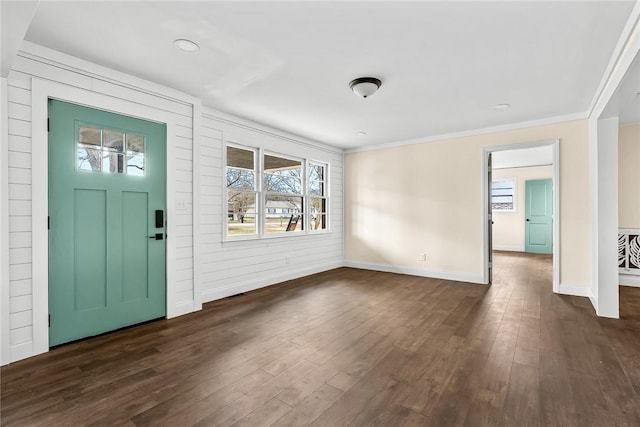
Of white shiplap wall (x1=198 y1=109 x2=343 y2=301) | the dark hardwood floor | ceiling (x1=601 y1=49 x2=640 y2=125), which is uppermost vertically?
ceiling (x1=601 y1=49 x2=640 y2=125)

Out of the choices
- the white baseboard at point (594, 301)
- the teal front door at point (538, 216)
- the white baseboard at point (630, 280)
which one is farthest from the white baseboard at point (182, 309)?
the teal front door at point (538, 216)

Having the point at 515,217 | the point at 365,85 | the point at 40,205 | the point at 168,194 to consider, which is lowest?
the point at 515,217

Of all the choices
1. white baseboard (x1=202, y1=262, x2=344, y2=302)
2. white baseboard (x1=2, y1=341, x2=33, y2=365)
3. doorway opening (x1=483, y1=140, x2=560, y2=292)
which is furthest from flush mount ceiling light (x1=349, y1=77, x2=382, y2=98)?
doorway opening (x1=483, y1=140, x2=560, y2=292)

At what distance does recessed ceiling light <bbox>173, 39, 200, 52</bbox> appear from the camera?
252 centimetres

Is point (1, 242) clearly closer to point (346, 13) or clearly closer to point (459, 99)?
point (346, 13)

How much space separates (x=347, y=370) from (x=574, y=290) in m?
4.07

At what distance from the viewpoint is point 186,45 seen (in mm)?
2580

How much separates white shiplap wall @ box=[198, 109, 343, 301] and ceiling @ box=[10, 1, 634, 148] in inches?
20.7

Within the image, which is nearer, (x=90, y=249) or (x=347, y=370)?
(x=347, y=370)

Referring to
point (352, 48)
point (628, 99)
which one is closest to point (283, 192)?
point (352, 48)

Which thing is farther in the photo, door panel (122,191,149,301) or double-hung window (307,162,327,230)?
double-hung window (307,162,327,230)

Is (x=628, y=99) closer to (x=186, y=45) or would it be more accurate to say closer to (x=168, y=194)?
(x=186, y=45)

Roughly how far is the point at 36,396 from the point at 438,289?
4693mm

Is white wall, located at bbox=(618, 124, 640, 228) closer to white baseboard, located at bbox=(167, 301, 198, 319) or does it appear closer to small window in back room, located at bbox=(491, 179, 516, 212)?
small window in back room, located at bbox=(491, 179, 516, 212)
